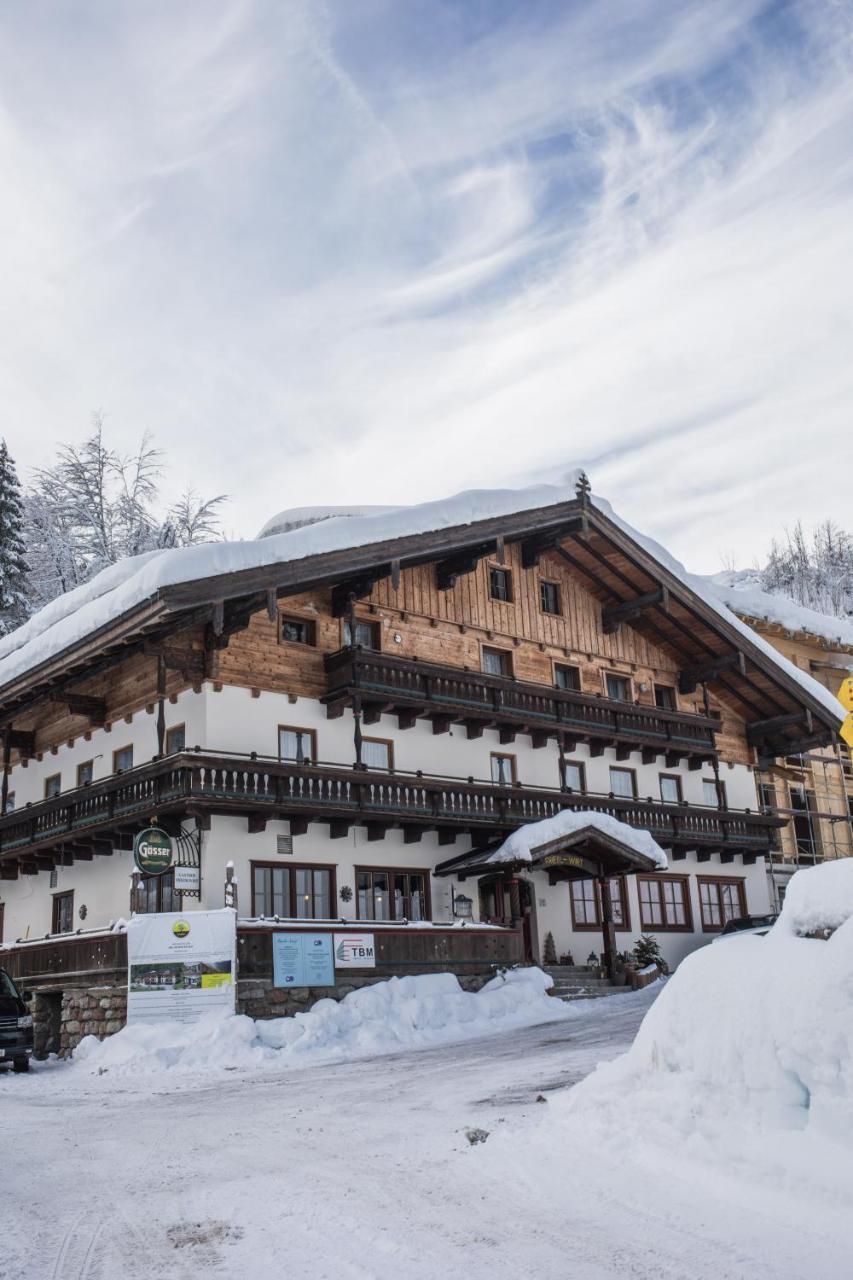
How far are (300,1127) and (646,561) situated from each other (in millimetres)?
24321

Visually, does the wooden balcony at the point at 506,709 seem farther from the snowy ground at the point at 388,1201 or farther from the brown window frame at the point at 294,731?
the snowy ground at the point at 388,1201

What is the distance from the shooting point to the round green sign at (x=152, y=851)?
22.2m

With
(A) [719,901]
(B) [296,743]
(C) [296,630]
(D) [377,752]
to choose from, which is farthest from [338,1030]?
(A) [719,901]

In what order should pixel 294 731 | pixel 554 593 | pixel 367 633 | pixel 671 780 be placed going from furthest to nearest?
pixel 671 780 < pixel 554 593 < pixel 367 633 < pixel 294 731

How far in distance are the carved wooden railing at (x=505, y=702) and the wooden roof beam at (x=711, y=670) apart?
56.2 inches

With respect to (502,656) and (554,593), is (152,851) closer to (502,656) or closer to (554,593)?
(502,656)

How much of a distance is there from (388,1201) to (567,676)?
26832 mm

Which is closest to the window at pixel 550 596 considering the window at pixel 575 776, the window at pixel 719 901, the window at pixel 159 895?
the window at pixel 575 776

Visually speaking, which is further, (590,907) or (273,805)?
(590,907)

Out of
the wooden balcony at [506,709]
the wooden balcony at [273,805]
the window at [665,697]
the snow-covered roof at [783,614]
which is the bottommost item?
the wooden balcony at [273,805]

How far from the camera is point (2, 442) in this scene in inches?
1817

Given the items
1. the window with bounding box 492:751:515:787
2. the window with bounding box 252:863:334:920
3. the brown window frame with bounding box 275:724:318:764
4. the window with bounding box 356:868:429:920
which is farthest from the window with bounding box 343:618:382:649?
the window with bounding box 252:863:334:920

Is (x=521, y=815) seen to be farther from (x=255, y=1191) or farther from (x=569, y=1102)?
(x=255, y=1191)

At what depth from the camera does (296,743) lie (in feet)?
88.7
